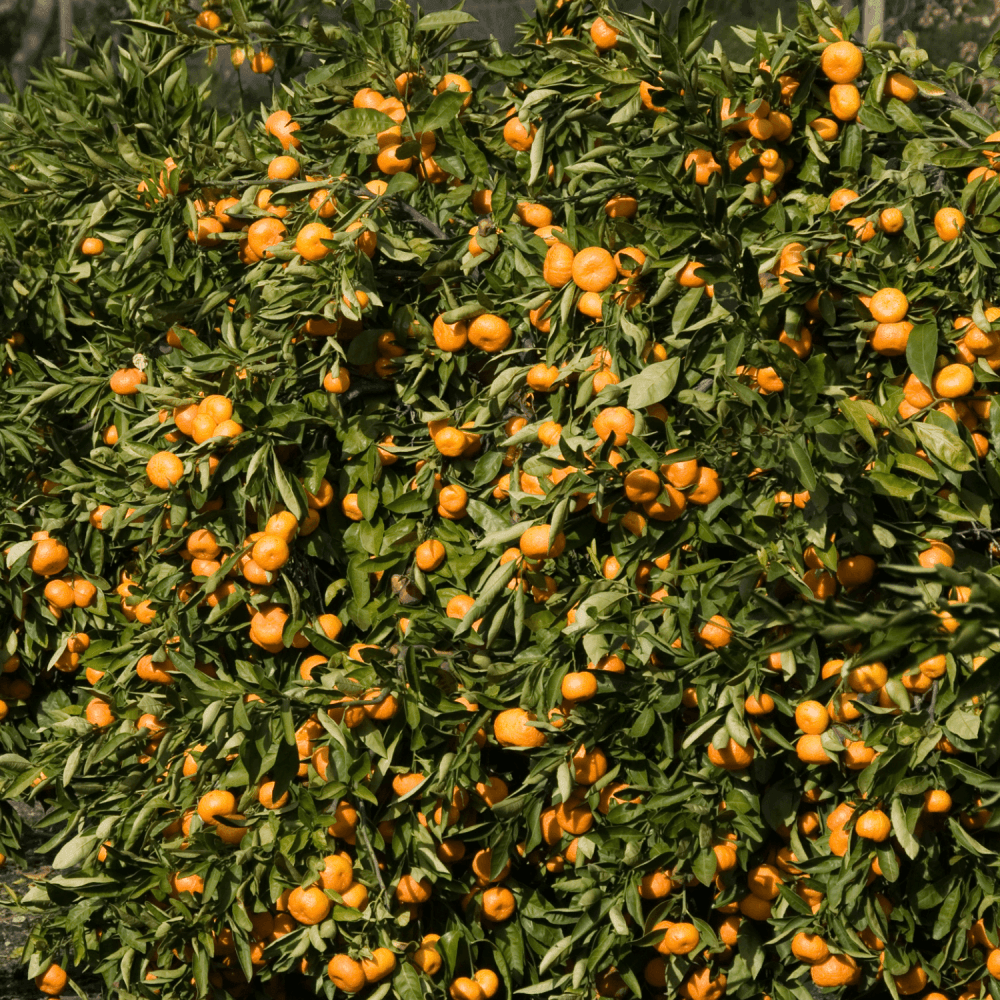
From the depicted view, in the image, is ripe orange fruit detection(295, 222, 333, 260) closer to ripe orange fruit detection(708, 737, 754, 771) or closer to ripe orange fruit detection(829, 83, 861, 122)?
ripe orange fruit detection(829, 83, 861, 122)

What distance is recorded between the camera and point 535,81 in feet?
8.00

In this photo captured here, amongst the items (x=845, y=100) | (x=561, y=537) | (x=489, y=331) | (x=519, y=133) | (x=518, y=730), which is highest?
(x=845, y=100)

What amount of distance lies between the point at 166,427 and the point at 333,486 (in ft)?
1.17

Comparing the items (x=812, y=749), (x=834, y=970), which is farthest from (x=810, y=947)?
(x=812, y=749)

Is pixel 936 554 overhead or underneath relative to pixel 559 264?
underneath

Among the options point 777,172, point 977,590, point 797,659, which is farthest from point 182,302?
point 977,590

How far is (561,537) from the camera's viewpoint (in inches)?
79.4

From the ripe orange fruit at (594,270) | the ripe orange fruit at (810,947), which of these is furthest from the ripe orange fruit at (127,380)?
the ripe orange fruit at (810,947)

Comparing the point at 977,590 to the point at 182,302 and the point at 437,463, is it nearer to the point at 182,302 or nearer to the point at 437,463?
the point at 437,463

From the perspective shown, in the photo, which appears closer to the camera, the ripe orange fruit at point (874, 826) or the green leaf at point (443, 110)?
the ripe orange fruit at point (874, 826)

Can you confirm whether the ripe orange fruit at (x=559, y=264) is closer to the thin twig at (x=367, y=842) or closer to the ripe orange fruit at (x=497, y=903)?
the thin twig at (x=367, y=842)

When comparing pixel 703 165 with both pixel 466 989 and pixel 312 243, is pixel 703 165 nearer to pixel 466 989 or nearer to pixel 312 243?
pixel 312 243

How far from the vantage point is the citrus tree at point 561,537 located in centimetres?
189

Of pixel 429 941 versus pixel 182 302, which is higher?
pixel 182 302
